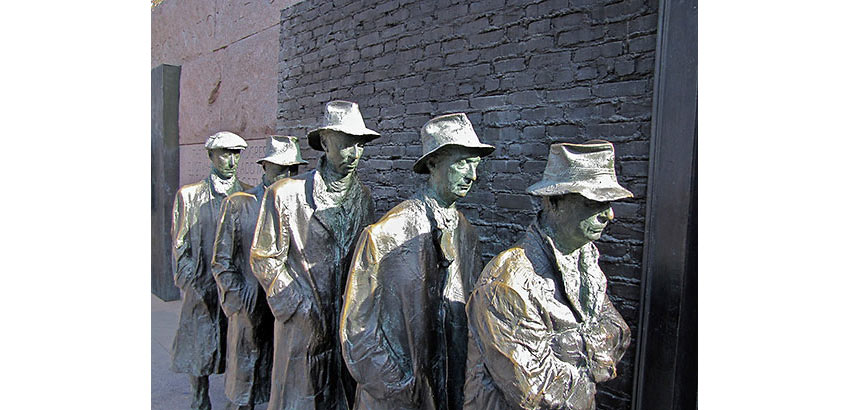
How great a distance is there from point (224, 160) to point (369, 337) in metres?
2.36

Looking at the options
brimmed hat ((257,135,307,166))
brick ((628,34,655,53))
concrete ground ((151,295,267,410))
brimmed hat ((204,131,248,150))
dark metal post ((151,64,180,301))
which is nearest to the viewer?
brick ((628,34,655,53))

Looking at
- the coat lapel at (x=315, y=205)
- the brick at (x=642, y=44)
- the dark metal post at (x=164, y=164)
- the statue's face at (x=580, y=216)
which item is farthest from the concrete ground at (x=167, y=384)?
the brick at (x=642, y=44)

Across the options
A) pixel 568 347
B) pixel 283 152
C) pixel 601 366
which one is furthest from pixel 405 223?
pixel 283 152

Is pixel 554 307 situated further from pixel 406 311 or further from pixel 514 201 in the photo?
pixel 514 201

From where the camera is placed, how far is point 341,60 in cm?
535

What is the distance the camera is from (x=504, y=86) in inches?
149

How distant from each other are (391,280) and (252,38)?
5.05 meters

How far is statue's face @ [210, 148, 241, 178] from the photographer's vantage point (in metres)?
4.18

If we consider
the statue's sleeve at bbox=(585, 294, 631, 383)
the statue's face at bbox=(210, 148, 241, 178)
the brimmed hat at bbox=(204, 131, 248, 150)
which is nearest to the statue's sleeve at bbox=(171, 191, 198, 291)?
the statue's face at bbox=(210, 148, 241, 178)

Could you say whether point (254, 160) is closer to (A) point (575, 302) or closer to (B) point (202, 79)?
(B) point (202, 79)

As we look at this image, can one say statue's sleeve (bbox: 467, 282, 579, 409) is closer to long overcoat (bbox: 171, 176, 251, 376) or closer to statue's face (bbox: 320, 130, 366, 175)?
statue's face (bbox: 320, 130, 366, 175)

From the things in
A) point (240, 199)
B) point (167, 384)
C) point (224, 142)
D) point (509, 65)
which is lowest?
point (167, 384)

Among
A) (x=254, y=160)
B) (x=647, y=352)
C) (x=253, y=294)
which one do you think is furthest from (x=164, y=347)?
(x=647, y=352)

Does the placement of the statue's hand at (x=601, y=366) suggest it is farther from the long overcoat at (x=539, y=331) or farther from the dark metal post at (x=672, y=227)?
the dark metal post at (x=672, y=227)
